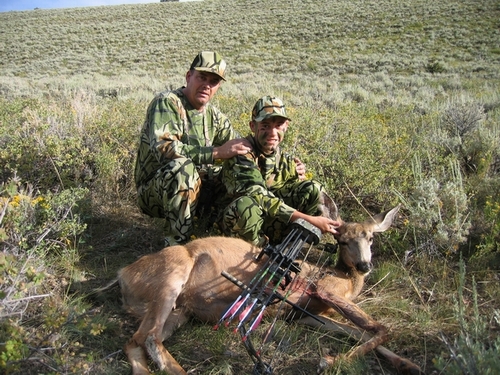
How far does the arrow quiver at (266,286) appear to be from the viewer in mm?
2729

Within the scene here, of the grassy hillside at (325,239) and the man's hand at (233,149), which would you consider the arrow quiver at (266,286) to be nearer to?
the grassy hillside at (325,239)

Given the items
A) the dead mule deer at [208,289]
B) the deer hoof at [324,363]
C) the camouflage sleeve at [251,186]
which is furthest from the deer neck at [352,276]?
the deer hoof at [324,363]

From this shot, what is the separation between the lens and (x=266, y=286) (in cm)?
302

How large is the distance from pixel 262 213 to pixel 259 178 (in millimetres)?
336

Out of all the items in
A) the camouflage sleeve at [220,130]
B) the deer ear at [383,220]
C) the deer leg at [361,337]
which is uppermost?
the camouflage sleeve at [220,130]

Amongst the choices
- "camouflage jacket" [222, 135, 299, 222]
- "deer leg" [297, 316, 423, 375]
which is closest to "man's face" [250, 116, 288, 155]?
"camouflage jacket" [222, 135, 299, 222]

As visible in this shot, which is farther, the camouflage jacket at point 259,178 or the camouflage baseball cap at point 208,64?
the camouflage baseball cap at point 208,64

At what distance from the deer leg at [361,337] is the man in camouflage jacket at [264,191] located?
776mm

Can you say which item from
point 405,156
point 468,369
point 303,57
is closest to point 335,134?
point 405,156

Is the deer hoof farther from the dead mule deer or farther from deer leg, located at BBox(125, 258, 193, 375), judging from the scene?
Answer: deer leg, located at BBox(125, 258, 193, 375)

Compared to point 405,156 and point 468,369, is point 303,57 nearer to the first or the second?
point 405,156

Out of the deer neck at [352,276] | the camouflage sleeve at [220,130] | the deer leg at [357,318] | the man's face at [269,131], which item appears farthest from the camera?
the camouflage sleeve at [220,130]

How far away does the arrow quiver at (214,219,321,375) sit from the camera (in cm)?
273

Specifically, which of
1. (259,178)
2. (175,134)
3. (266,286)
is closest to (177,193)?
(175,134)
